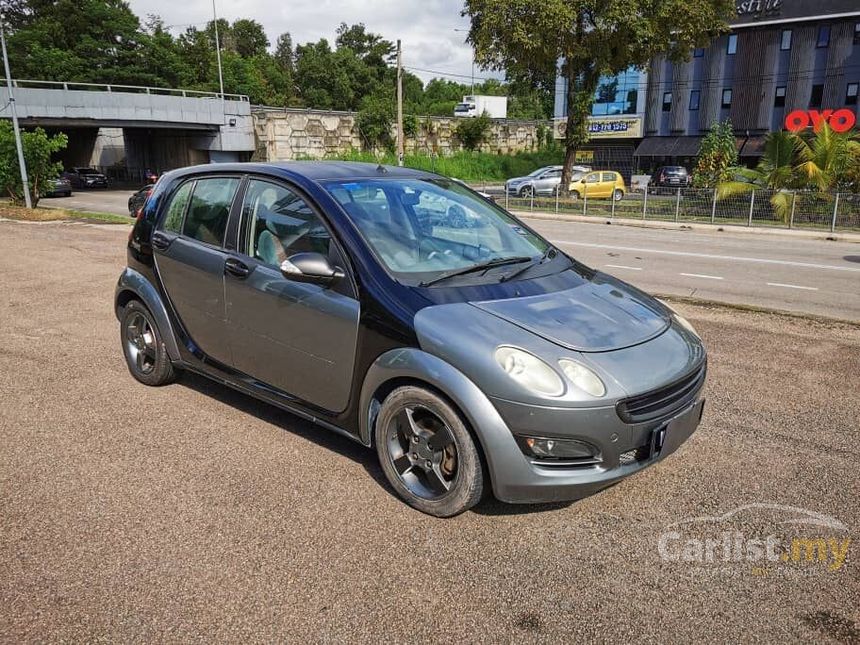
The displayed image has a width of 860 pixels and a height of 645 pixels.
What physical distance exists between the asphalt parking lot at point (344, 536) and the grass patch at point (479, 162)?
4150 centimetres

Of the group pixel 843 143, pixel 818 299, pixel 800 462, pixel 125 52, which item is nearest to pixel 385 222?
pixel 800 462

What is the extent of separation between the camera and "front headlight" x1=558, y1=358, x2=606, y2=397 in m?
2.99

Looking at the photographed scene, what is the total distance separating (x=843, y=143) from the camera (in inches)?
790

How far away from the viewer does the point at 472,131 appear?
53156 mm

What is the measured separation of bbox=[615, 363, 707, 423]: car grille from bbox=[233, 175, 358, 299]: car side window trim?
57.0 inches

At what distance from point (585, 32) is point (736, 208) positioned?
31.9 feet

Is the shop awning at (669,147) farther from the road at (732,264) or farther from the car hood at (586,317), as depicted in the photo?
the car hood at (586,317)

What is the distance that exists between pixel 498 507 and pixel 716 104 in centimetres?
4979

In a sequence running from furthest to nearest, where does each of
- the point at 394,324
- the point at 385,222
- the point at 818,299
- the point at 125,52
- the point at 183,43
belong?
the point at 183,43
the point at 125,52
the point at 818,299
the point at 385,222
the point at 394,324

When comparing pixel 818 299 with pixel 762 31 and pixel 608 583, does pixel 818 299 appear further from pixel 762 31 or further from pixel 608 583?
pixel 762 31

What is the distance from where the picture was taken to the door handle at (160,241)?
4730 mm

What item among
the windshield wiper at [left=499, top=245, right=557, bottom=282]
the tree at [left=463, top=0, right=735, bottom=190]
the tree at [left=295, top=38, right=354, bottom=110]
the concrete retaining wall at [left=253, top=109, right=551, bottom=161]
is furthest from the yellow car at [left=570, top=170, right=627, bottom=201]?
the tree at [left=295, top=38, right=354, bottom=110]

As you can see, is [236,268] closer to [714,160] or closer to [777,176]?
[777,176]

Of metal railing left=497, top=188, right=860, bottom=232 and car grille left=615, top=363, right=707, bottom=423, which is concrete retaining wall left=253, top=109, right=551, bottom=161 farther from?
car grille left=615, top=363, right=707, bottom=423
